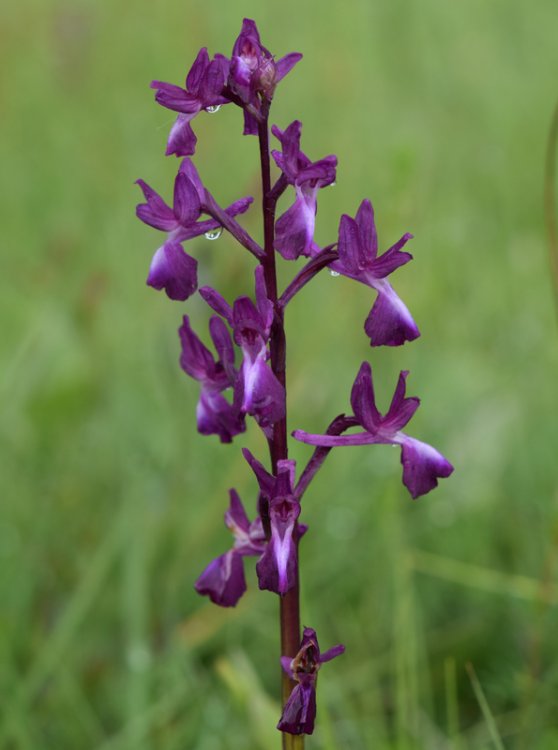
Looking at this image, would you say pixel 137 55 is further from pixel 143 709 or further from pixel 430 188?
pixel 143 709

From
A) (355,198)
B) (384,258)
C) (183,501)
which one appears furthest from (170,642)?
(355,198)

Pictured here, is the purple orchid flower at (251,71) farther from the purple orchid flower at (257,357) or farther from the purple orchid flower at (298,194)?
the purple orchid flower at (257,357)

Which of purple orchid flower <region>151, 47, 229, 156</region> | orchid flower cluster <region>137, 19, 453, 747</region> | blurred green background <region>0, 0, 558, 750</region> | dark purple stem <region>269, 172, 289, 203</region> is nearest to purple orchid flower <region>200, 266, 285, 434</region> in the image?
orchid flower cluster <region>137, 19, 453, 747</region>

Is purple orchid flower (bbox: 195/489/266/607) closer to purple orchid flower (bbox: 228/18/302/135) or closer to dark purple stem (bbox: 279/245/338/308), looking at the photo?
dark purple stem (bbox: 279/245/338/308)

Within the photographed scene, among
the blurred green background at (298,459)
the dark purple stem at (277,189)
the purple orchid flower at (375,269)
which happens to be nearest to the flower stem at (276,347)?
the dark purple stem at (277,189)

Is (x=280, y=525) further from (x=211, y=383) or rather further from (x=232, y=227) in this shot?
(x=232, y=227)
